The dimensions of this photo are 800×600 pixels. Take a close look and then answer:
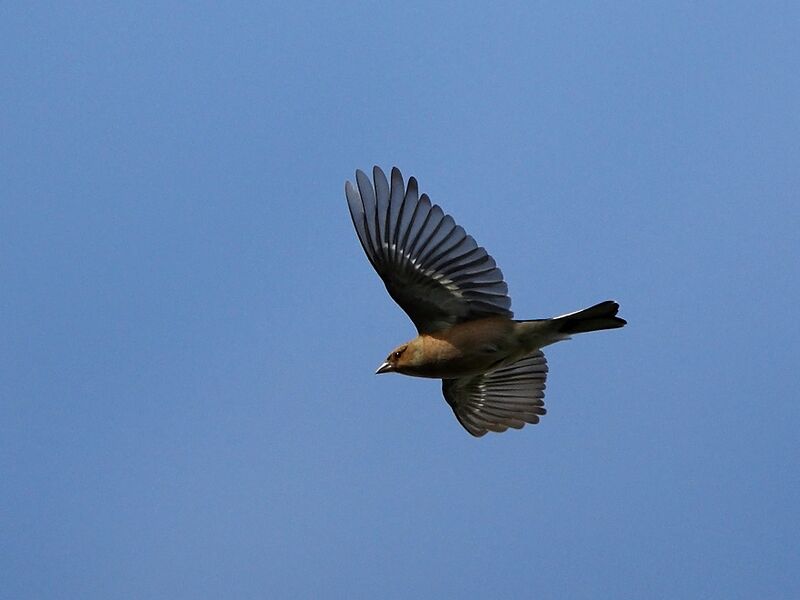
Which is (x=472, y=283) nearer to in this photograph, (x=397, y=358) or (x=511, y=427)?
(x=397, y=358)

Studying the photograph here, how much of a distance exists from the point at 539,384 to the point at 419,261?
2893 millimetres

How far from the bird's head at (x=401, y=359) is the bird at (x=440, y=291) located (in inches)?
0.4

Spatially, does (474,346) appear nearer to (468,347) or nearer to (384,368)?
Answer: (468,347)

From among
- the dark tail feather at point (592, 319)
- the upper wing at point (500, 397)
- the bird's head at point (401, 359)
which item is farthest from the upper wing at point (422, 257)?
the upper wing at point (500, 397)

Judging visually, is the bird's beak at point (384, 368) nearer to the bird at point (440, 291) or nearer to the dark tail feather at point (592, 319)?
the bird at point (440, 291)

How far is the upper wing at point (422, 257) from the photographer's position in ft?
39.7

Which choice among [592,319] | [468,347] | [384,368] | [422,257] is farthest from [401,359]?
[592,319]

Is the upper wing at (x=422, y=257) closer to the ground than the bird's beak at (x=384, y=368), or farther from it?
farther from it

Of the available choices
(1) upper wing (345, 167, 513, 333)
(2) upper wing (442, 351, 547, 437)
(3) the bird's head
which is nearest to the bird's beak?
(3) the bird's head

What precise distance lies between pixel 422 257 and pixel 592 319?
1814mm

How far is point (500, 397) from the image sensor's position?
47.8ft

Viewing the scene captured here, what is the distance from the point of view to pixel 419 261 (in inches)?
489

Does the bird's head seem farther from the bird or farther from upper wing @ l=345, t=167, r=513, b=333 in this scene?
upper wing @ l=345, t=167, r=513, b=333

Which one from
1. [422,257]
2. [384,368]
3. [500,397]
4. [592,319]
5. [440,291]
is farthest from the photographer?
[500,397]
